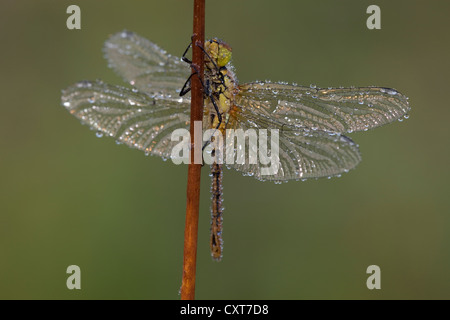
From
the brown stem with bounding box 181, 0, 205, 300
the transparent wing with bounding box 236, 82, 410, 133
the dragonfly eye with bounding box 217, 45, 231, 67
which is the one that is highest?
the dragonfly eye with bounding box 217, 45, 231, 67

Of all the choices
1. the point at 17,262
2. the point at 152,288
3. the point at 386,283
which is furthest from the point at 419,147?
the point at 17,262

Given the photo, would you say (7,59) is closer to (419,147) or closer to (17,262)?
(17,262)

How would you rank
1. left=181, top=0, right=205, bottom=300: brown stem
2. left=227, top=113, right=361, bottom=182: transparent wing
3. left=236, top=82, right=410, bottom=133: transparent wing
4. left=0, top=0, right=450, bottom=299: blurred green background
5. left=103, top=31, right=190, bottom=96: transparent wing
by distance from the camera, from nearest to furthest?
1. left=181, top=0, right=205, bottom=300: brown stem
2. left=103, top=31, right=190, bottom=96: transparent wing
3. left=236, top=82, right=410, bottom=133: transparent wing
4. left=227, top=113, right=361, bottom=182: transparent wing
5. left=0, top=0, right=450, bottom=299: blurred green background

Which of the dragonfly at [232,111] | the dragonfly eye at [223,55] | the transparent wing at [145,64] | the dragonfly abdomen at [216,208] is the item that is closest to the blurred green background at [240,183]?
the dragonfly abdomen at [216,208]

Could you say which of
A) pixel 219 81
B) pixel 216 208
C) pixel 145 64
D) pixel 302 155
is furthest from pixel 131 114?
pixel 302 155

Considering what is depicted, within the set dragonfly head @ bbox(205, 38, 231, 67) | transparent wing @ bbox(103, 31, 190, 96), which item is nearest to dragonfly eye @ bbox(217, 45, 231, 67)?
dragonfly head @ bbox(205, 38, 231, 67)

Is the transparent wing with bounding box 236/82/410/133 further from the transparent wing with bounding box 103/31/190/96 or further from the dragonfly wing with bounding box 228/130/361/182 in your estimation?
the transparent wing with bounding box 103/31/190/96
